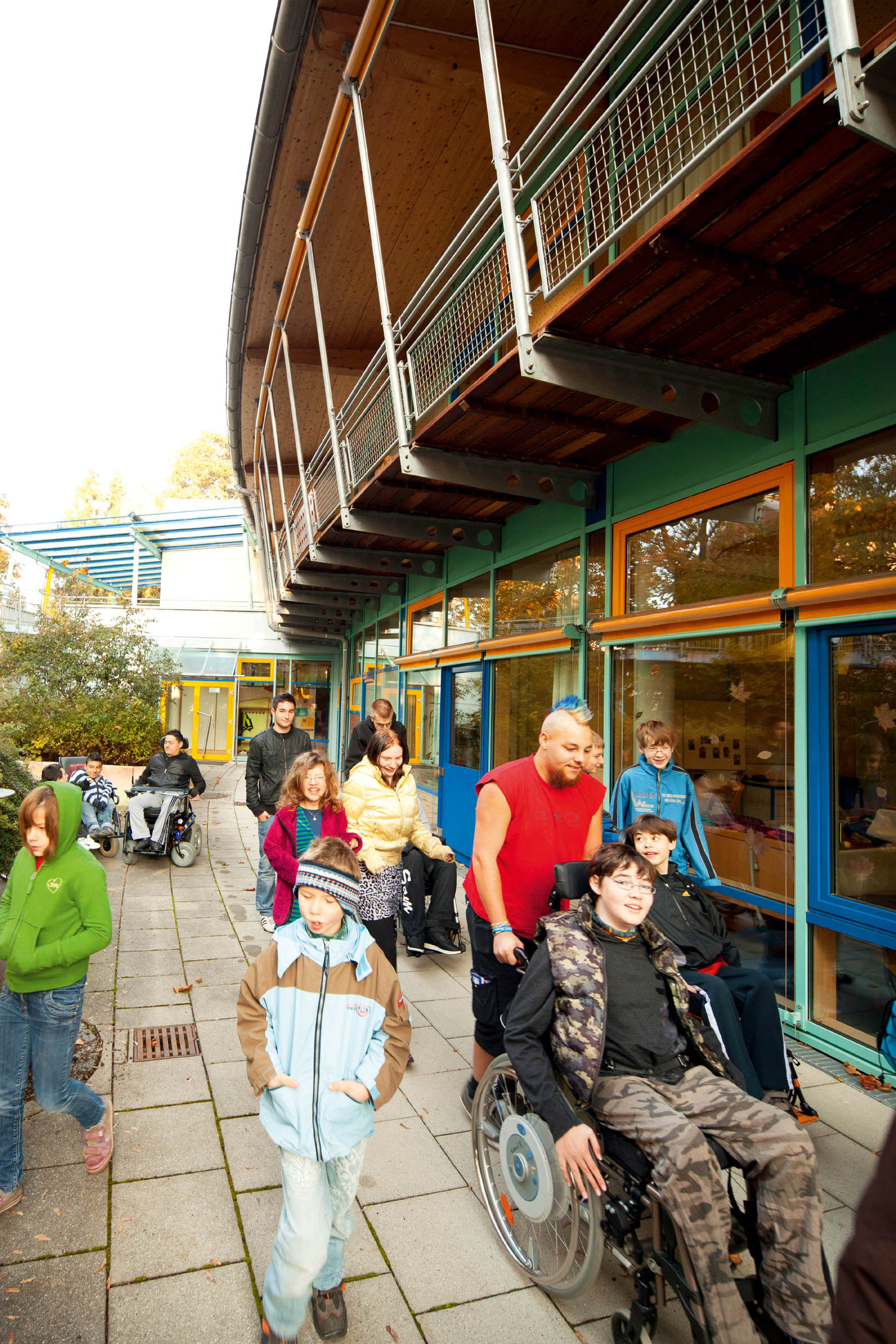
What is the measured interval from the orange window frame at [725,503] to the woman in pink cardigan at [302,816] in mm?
2799

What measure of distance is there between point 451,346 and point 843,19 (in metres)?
4.49

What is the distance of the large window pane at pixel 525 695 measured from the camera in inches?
289

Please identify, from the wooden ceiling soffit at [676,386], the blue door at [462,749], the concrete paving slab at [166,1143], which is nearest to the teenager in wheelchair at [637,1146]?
the concrete paving slab at [166,1143]

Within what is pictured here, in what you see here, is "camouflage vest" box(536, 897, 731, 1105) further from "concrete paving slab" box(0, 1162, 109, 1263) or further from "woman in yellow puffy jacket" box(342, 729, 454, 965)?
"concrete paving slab" box(0, 1162, 109, 1263)

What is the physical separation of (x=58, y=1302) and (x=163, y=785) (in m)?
7.04

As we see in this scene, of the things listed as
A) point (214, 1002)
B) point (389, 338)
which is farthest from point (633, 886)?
point (389, 338)

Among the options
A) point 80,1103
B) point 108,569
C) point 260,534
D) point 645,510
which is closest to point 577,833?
point 80,1103

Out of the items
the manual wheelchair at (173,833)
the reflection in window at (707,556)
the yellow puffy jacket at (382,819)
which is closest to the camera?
the yellow puffy jacket at (382,819)

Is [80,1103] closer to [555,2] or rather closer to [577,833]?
[577,833]

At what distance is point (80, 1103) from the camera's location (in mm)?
3051

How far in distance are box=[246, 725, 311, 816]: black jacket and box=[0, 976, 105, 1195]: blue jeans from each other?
141 inches

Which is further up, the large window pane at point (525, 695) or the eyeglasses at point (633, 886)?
the large window pane at point (525, 695)

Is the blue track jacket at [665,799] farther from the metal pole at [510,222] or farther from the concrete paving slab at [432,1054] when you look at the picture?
the metal pole at [510,222]

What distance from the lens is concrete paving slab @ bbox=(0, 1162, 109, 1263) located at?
2.62 m
